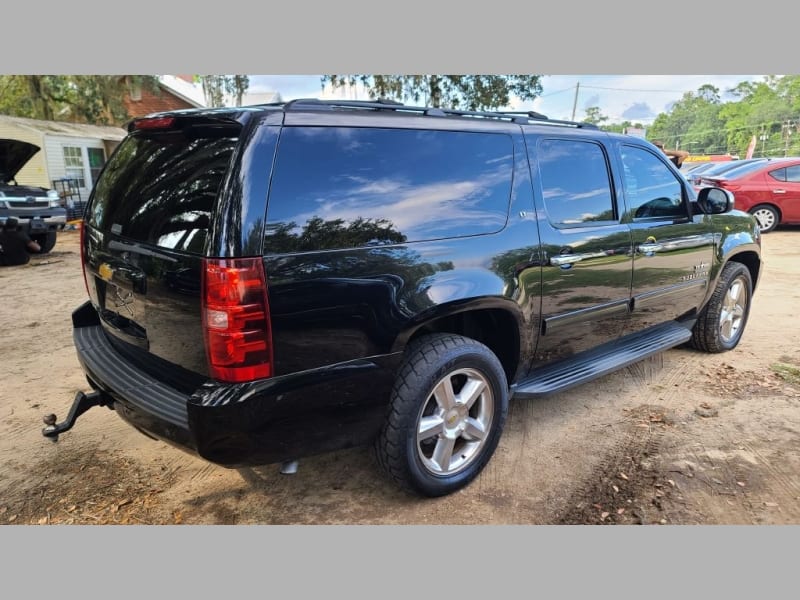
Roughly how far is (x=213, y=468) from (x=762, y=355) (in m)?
4.62

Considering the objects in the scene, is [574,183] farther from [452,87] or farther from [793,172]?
[452,87]

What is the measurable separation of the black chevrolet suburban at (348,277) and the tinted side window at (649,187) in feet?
0.70

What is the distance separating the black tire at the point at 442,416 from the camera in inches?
103

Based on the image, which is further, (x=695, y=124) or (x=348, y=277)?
(x=695, y=124)

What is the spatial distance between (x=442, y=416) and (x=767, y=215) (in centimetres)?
1249

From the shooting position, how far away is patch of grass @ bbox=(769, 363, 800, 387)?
435 cm

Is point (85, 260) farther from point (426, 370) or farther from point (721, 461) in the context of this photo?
point (721, 461)

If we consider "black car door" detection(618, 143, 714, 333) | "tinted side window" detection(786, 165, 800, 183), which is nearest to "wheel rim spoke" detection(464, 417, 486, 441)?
"black car door" detection(618, 143, 714, 333)

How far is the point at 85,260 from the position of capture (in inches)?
126

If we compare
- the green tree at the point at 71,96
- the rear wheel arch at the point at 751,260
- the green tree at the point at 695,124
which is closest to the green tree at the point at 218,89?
the green tree at the point at 71,96

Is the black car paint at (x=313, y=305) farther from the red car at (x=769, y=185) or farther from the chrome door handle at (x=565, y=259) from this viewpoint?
the red car at (x=769, y=185)

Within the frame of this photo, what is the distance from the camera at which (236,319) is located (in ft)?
7.02

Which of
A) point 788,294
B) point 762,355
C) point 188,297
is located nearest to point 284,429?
point 188,297

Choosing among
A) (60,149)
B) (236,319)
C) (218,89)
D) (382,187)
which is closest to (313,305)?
(236,319)
